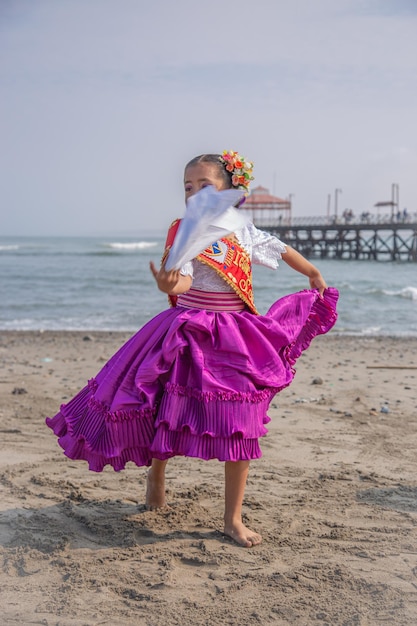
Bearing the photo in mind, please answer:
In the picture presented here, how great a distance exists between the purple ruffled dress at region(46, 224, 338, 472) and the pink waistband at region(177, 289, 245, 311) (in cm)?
4

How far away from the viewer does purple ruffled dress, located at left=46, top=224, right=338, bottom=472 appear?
3.06m

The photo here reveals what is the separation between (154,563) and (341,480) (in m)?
1.54

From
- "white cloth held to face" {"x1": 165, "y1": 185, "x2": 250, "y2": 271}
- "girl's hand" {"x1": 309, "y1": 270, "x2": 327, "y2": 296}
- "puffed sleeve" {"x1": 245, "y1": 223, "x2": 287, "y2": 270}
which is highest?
"white cloth held to face" {"x1": 165, "y1": 185, "x2": 250, "y2": 271}

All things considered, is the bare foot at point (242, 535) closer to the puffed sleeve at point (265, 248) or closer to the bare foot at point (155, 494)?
the bare foot at point (155, 494)

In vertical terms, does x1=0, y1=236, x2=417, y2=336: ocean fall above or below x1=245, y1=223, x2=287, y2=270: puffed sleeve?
below

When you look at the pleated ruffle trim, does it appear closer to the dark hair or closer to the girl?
the girl

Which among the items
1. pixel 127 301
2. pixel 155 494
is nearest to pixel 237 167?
pixel 155 494

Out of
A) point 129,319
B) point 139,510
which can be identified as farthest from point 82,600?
point 129,319

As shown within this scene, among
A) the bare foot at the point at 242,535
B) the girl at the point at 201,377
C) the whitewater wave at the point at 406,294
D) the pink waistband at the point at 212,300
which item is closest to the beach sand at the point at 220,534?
the bare foot at the point at 242,535

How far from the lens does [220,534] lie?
132 inches

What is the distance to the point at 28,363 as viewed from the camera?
342 inches

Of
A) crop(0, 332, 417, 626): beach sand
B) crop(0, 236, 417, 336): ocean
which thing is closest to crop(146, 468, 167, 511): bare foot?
crop(0, 332, 417, 626): beach sand

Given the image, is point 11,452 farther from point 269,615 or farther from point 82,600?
point 269,615

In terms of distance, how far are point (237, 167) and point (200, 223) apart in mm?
628
